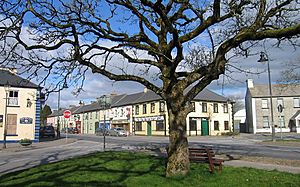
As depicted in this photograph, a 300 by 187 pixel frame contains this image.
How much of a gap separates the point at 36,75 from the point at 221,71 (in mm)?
6214

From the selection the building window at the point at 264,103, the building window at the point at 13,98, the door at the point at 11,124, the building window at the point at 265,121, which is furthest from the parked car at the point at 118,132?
the building window at the point at 264,103

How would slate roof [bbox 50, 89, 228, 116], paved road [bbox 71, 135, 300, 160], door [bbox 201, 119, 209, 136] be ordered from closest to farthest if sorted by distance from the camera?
paved road [bbox 71, 135, 300, 160] → door [bbox 201, 119, 209, 136] → slate roof [bbox 50, 89, 228, 116]

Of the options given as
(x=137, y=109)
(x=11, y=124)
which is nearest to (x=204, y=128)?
(x=137, y=109)

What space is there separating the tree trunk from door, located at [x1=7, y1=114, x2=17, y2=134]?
2761 cm

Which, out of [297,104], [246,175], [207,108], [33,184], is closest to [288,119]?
[297,104]

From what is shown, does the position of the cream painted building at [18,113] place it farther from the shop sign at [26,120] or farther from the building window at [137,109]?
the building window at [137,109]

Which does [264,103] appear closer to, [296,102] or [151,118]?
[296,102]

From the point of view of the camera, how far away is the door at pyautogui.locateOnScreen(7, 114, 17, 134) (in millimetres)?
32844

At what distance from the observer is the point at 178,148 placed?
376 inches

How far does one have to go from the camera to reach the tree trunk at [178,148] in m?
9.45

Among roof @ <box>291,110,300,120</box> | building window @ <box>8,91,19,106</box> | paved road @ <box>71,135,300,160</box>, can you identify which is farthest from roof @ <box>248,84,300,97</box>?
building window @ <box>8,91,19,106</box>

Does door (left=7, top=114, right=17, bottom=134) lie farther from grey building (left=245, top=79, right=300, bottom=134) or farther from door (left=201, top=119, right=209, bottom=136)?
grey building (left=245, top=79, right=300, bottom=134)

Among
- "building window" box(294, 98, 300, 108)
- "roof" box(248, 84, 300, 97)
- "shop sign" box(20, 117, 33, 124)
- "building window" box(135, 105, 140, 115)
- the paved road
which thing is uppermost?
"roof" box(248, 84, 300, 97)

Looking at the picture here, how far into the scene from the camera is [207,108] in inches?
2109
